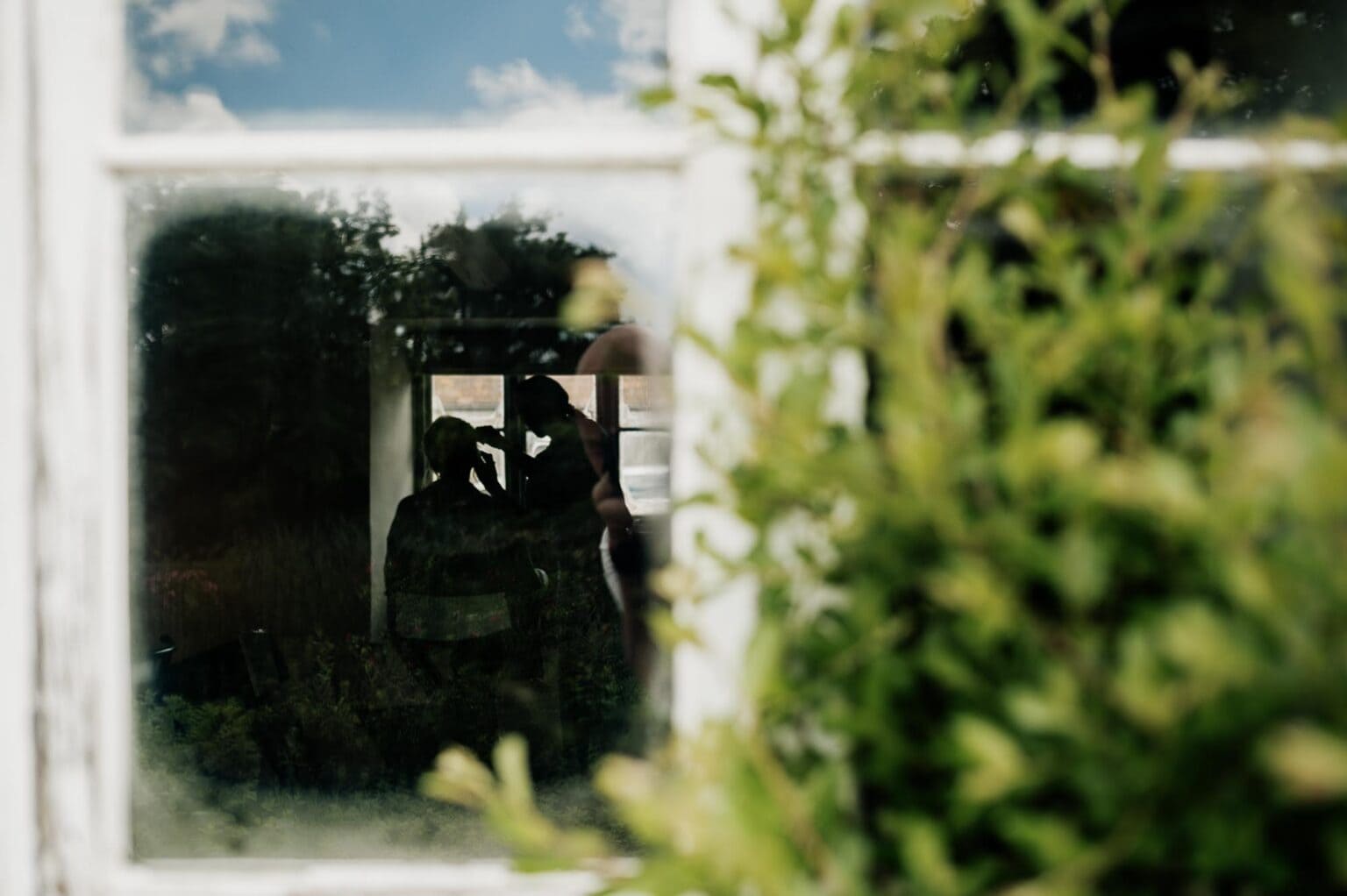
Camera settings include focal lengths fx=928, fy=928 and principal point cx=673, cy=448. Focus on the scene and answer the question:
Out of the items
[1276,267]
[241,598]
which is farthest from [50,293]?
[241,598]

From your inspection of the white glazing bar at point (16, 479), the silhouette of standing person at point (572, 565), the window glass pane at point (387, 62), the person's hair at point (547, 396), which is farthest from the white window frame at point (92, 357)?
the person's hair at point (547, 396)

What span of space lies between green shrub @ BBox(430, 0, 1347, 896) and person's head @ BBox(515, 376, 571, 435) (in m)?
4.83

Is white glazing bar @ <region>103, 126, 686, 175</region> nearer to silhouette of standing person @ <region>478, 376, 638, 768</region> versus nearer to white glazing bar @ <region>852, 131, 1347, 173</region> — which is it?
white glazing bar @ <region>852, 131, 1347, 173</region>

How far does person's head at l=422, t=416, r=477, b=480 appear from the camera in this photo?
5223 millimetres

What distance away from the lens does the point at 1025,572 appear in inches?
23.0

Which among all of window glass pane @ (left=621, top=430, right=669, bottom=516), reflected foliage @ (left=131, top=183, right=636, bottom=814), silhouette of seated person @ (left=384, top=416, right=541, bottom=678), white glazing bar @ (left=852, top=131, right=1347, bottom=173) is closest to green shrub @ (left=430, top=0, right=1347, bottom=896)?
white glazing bar @ (left=852, top=131, right=1347, bottom=173)

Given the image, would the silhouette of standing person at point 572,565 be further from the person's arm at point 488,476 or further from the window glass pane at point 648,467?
the window glass pane at point 648,467

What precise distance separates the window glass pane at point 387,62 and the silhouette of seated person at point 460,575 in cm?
308

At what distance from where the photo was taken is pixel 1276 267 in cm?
49

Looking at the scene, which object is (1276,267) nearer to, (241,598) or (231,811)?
(231,811)

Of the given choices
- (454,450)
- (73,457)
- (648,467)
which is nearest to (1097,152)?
(648,467)

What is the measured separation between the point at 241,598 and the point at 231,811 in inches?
164

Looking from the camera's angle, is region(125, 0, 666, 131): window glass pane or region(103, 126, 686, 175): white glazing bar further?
region(125, 0, 666, 131): window glass pane

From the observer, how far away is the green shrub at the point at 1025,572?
0.48 m
